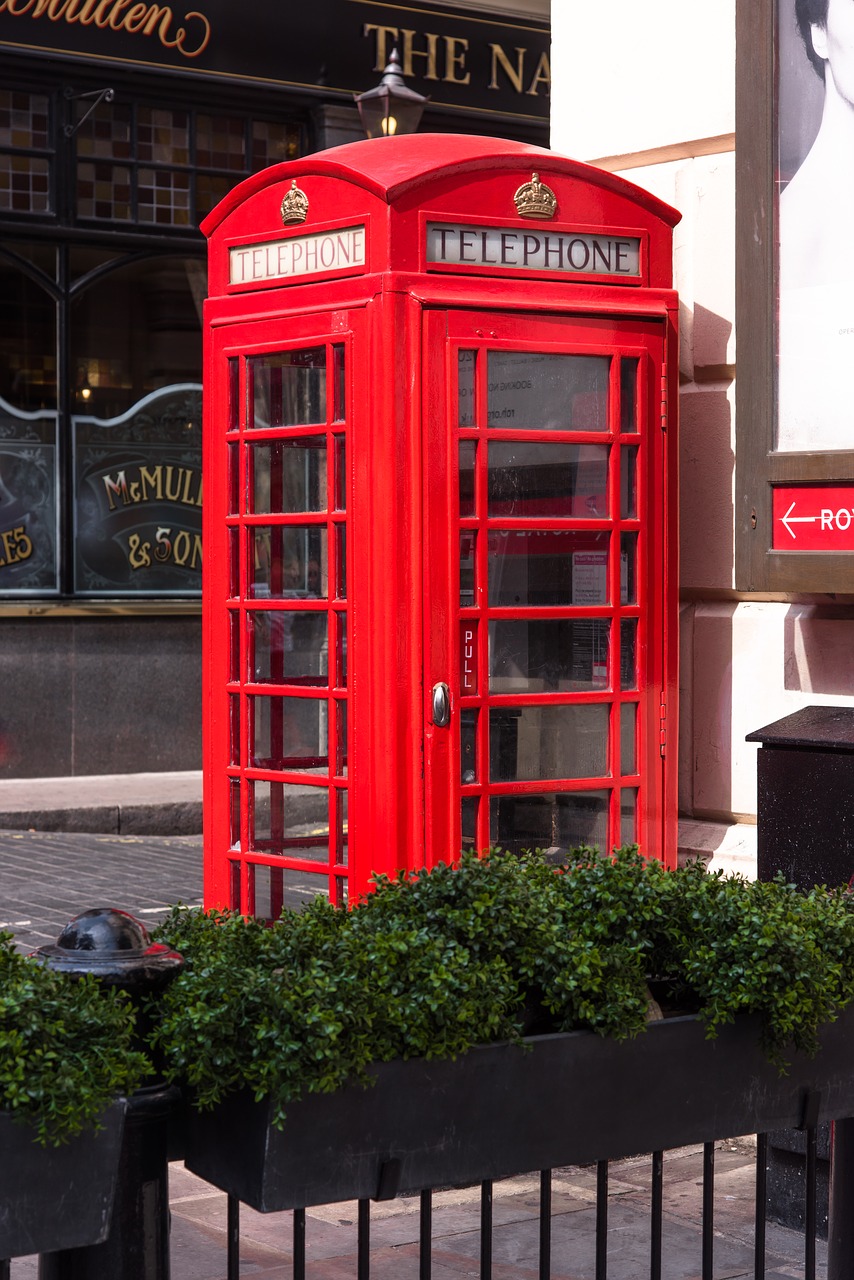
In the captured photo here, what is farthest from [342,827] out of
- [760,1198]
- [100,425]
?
[100,425]

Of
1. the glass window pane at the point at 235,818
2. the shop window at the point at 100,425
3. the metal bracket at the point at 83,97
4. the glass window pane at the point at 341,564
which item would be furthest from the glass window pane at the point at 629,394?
the metal bracket at the point at 83,97

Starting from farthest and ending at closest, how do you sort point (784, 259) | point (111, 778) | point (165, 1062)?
point (111, 778), point (784, 259), point (165, 1062)

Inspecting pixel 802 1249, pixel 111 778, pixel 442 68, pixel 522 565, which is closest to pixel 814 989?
pixel 802 1249

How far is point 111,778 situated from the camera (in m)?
12.3

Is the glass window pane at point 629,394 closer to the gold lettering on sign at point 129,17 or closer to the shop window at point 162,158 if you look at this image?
the shop window at point 162,158

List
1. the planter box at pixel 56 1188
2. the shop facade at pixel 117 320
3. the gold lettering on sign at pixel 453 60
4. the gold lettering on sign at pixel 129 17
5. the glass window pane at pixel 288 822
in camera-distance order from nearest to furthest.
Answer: the planter box at pixel 56 1188 → the glass window pane at pixel 288 822 → the gold lettering on sign at pixel 129 17 → the shop facade at pixel 117 320 → the gold lettering on sign at pixel 453 60

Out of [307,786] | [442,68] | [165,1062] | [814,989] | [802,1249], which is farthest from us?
[442,68]

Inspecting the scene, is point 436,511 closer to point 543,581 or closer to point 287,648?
point 543,581

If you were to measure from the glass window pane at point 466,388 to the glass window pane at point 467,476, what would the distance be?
6 centimetres

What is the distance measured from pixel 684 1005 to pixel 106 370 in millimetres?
10249

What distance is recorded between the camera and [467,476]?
4.75m

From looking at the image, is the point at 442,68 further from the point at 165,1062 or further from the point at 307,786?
the point at 165,1062

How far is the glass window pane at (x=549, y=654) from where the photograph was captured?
4.85 meters

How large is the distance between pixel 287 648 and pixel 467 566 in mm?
755
